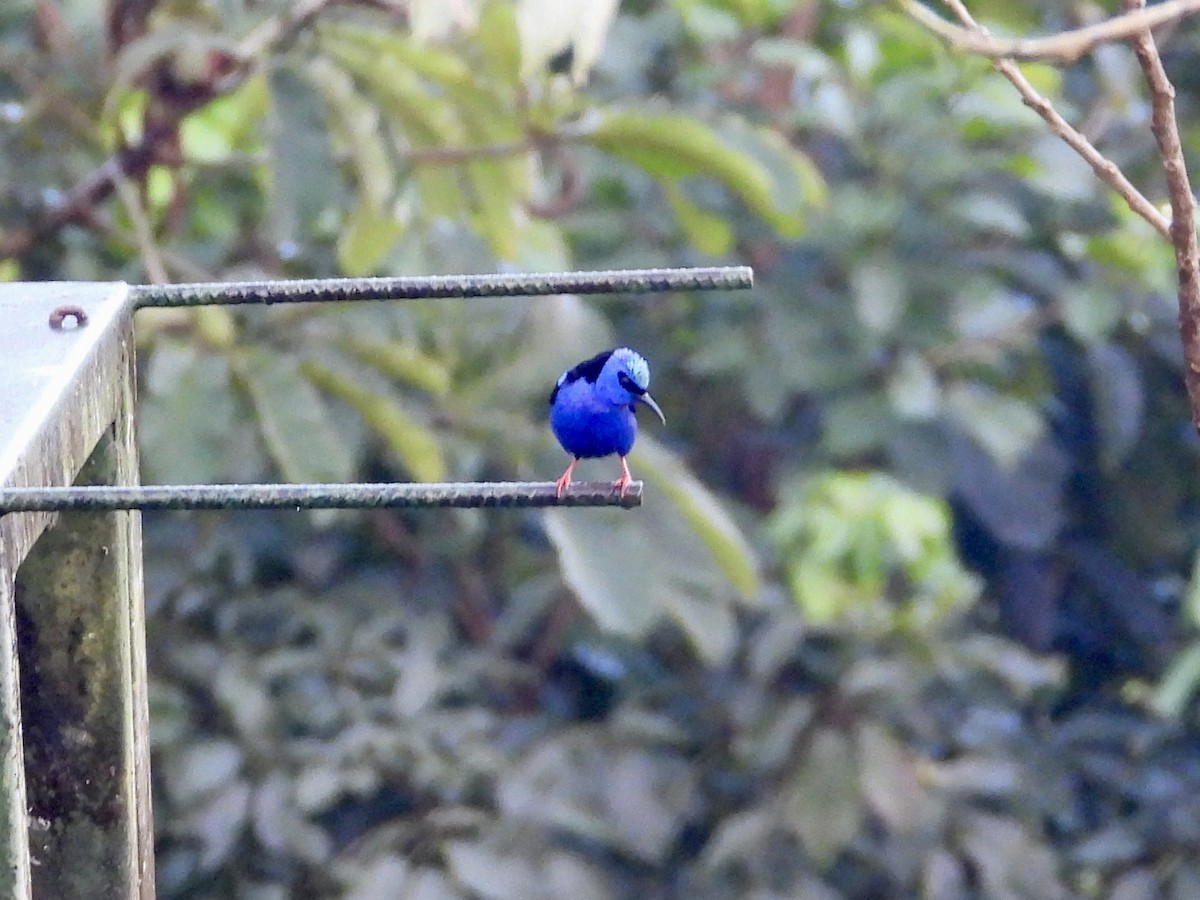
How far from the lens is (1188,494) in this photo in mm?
4531

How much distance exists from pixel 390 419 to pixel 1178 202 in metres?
1.66

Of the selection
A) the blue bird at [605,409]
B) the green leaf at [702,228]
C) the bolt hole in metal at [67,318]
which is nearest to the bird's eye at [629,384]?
the blue bird at [605,409]

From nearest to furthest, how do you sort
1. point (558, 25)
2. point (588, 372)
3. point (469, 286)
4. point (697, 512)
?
1. point (469, 286)
2. point (588, 372)
3. point (558, 25)
4. point (697, 512)

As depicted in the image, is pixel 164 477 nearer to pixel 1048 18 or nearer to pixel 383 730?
pixel 383 730

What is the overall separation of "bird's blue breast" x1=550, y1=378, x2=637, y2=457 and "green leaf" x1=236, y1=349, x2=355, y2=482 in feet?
3.13

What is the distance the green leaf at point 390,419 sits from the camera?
2752mm

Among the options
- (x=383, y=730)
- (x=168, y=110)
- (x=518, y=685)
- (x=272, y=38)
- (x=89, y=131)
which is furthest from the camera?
(x=518, y=685)

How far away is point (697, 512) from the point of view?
2768mm

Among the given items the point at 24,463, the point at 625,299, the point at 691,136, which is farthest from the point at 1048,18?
the point at 24,463

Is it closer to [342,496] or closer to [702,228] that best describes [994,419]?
[702,228]

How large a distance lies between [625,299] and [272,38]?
66.2 inches

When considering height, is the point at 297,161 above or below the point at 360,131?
below

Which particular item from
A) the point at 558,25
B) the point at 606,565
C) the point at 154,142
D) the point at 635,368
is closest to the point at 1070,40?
the point at 635,368

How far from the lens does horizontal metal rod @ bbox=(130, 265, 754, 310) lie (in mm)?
1402
